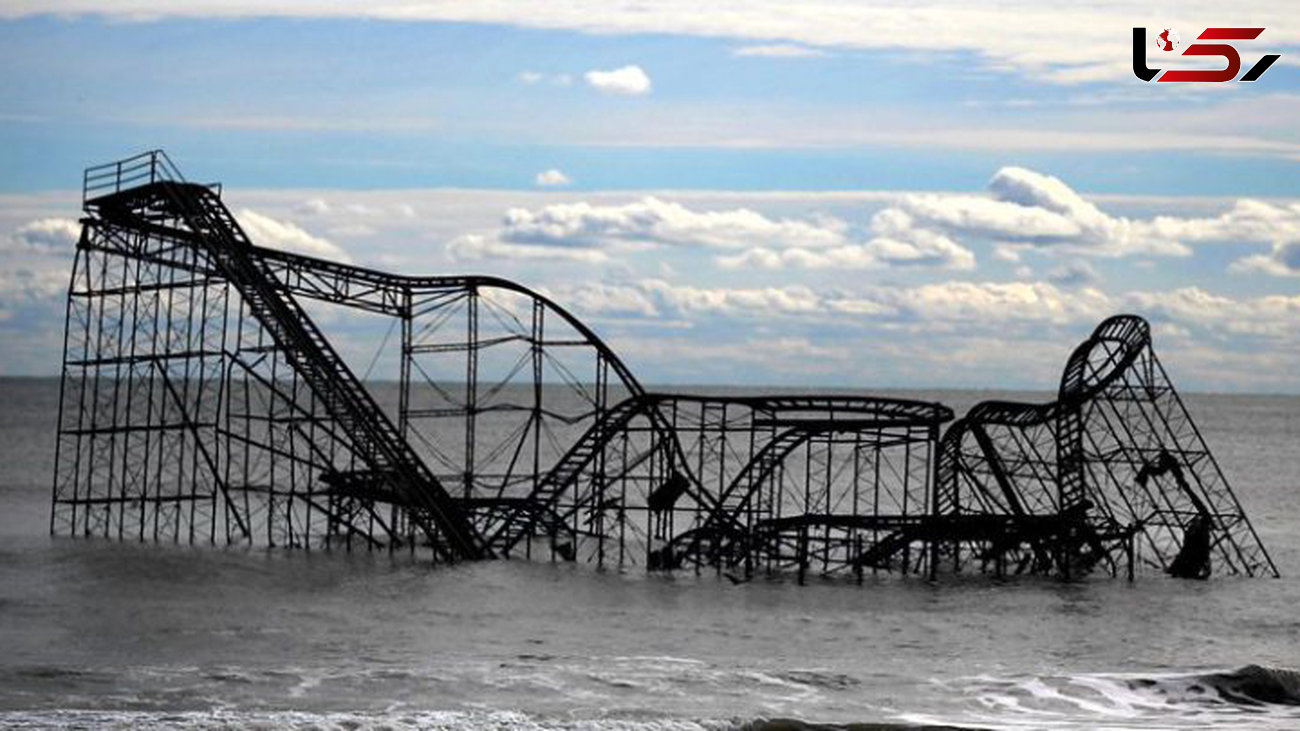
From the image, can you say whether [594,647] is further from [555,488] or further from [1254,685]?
[555,488]

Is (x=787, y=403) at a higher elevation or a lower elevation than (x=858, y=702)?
higher

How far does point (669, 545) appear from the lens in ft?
179

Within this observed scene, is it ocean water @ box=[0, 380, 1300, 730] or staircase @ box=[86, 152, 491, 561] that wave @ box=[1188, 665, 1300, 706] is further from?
staircase @ box=[86, 152, 491, 561]

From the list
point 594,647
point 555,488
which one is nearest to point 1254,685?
point 594,647

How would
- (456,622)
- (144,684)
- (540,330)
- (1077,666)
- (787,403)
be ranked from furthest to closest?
(540,330) → (787,403) → (456,622) → (1077,666) → (144,684)

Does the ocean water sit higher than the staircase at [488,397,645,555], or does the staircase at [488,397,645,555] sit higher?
the staircase at [488,397,645,555]

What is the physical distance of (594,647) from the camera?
40344mm

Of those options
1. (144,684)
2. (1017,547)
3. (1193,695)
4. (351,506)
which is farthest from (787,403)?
(144,684)

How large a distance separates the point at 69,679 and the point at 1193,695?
18934 mm

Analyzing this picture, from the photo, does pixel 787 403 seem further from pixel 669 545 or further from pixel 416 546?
pixel 416 546

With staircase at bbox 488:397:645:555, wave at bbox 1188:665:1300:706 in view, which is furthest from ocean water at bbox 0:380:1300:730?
staircase at bbox 488:397:645:555

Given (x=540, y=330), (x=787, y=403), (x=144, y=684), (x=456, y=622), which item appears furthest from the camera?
(x=540, y=330)

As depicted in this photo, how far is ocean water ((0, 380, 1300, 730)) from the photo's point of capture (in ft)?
105

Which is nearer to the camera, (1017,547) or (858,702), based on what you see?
(858,702)
